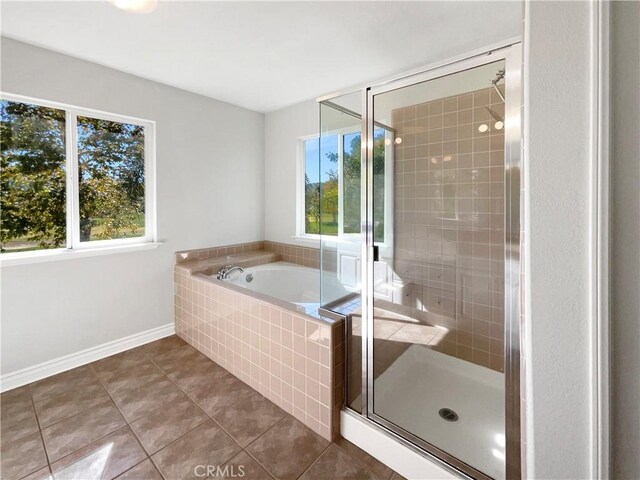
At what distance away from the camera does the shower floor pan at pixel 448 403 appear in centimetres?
150

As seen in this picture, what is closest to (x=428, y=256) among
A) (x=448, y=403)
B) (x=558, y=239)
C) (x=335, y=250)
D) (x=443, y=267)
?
(x=443, y=267)

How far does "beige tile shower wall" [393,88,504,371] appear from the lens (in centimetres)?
216

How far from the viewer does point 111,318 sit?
102 inches

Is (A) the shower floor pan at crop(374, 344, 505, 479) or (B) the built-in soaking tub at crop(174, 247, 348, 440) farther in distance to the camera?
(B) the built-in soaking tub at crop(174, 247, 348, 440)

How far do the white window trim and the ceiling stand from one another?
1.33ft

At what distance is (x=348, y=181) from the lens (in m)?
2.27

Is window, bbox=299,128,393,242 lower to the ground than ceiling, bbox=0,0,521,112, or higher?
lower

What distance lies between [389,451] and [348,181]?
5.67ft

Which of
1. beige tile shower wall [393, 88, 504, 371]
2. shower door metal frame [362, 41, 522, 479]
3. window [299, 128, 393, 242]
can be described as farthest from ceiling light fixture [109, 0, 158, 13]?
beige tile shower wall [393, 88, 504, 371]

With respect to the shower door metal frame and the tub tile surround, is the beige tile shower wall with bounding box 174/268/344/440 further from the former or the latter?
the shower door metal frame

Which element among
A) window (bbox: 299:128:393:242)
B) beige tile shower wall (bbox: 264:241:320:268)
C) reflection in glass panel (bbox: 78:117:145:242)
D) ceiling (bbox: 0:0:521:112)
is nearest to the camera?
ceiling (bbox: 0:0:521:112)

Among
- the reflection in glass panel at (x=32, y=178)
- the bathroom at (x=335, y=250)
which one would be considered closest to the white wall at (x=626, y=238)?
the bathroom at (x=335, y=250)

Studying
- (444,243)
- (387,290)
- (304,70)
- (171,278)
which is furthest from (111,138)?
(444,243)

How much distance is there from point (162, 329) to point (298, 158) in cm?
235
